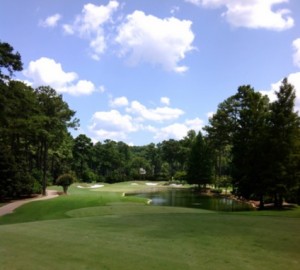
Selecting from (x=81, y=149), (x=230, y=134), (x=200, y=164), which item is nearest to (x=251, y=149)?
(x=230, y=134)

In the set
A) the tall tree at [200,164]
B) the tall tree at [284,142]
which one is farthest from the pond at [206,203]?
the tall tree at [200,164]

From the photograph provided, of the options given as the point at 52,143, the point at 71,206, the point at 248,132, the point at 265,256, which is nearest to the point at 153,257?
the point at 265,256

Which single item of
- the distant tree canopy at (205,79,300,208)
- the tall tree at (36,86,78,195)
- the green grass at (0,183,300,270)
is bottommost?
the green grass at (0,183,300,270)

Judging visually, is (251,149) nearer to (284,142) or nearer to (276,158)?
(276,158)

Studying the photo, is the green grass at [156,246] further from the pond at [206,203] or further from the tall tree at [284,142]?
the pond at [206,203]

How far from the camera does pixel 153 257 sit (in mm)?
7160

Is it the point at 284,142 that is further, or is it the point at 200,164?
the point at 200,164

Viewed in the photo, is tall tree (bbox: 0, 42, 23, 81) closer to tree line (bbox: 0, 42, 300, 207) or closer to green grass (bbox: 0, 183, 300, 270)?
tree line (bbox: 0, 42, 300, 207)

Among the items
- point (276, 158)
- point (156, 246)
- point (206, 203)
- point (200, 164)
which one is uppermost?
point (200, 164)

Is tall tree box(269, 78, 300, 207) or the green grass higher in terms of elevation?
tall tree box(269, 78, 300, 207)

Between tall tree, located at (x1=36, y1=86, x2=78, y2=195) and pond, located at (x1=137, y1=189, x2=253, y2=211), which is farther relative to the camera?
tall tree, located at (x1=36, y1=86, x2=78, y2=195)

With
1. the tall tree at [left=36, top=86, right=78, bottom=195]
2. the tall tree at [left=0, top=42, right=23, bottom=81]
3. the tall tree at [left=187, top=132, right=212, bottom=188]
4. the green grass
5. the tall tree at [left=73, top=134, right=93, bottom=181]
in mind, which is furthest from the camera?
the tall tree at [left=73, top=134, right=93, bottom=181]

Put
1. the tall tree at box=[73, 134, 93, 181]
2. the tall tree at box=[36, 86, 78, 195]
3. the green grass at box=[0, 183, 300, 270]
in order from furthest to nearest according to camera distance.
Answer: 1. the tall tree at box=[73, 134, 93, 181]
2. the tall tree at box=[36, 86, 78, 195]
3. the green grass at box=[0, 183, 300, 270]

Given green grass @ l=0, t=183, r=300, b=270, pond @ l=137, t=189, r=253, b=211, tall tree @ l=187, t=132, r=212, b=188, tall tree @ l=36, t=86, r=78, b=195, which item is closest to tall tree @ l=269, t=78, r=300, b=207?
pond @ l=137, t=189, r=253, b=211
